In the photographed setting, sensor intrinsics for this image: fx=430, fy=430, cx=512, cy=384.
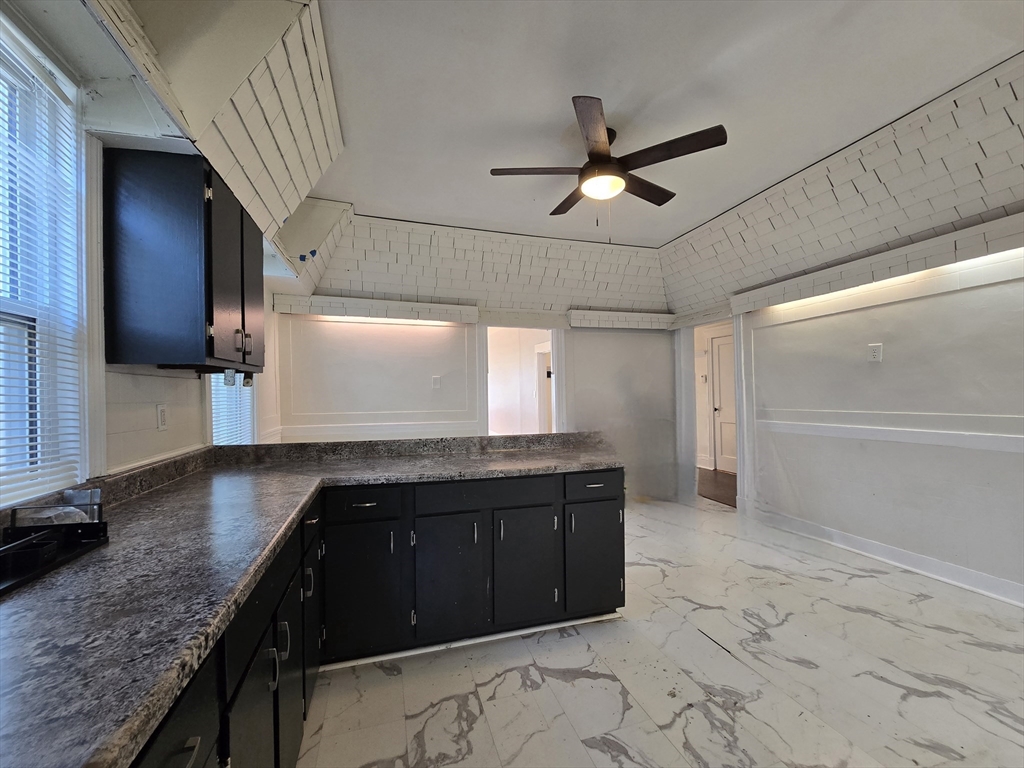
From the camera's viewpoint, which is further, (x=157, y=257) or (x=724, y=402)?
(x=724, y=402)

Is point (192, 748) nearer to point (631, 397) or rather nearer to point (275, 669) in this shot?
point (275, 669)

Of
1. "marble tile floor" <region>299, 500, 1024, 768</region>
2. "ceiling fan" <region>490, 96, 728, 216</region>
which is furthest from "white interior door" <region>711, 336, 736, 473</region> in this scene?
"ceiling fan" <region>490, 96, 728, 216</region>

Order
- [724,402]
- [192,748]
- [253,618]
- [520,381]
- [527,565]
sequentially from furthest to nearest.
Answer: [520,381] < [724,402] < [527,565] < [253,618] < [192,748]

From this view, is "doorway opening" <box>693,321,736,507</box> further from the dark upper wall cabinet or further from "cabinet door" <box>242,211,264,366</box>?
the dark upper wall cabinet

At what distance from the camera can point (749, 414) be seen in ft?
14.4

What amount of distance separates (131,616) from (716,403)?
7.36 metres

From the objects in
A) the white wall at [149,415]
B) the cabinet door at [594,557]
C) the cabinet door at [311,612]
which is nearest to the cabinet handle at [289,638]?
the cabinet door at [311,612]

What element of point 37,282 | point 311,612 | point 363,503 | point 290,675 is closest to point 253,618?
point 290,675

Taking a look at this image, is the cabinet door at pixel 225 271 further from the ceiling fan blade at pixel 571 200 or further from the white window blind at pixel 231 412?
the ceiling fan blade at pixel 571 200

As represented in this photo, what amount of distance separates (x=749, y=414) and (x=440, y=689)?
3848mm

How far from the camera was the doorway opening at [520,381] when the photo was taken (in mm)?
6207

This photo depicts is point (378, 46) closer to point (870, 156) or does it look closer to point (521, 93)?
point (521, 93)

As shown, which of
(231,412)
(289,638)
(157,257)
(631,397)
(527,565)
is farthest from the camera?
(631,397)

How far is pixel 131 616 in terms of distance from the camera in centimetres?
74
